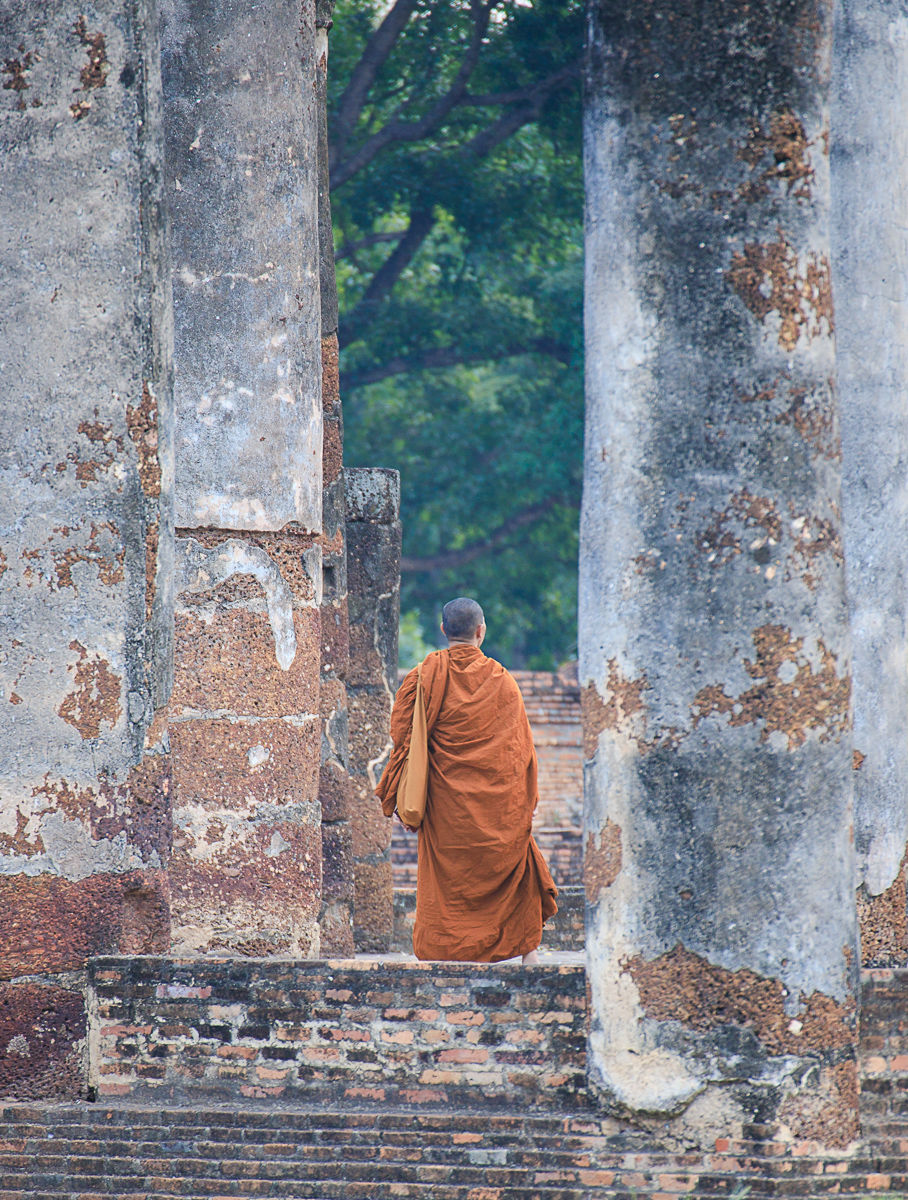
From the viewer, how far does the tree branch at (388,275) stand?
18.0m

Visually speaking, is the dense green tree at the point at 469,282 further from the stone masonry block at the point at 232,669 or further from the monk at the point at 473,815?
the monk at the point at 473,815

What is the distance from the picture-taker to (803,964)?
12.2 ft

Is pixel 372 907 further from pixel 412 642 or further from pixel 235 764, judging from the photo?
pixel 412 642

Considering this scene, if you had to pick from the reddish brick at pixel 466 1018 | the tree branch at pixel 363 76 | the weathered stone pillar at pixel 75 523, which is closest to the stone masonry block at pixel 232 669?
the weathered stone pillar at pixel 75 523

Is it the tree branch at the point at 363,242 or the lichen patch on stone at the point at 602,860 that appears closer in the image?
the lichen patch on stone at the point at 602,860

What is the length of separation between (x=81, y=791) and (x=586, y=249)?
2.07 metres

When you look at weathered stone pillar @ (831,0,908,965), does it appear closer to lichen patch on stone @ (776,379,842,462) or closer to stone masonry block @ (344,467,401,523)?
lichen patch on stone @ (776,379,842,462)

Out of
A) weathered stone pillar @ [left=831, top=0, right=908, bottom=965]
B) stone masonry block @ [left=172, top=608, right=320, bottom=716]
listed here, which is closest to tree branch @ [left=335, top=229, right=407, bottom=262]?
weathered stone pillar @ [left=831, top=0, right=908, bottom=965]

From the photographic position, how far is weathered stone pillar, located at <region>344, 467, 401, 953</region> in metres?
7.38

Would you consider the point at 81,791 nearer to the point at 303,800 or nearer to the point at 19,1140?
the point at 19,1140

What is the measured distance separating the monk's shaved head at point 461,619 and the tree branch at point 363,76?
1194 centimetres

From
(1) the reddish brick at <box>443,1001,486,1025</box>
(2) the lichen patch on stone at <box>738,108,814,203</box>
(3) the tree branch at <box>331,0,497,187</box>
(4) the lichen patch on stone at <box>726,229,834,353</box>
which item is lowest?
(1) the reddish brick at <box>443,1001,486,1025</box>

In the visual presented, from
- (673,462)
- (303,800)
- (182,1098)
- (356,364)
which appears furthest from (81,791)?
(356,364)

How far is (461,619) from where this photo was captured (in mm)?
5605
